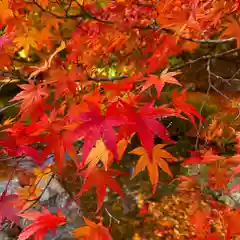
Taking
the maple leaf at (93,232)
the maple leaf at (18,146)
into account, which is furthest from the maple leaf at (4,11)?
the maple leaf at (93,232)

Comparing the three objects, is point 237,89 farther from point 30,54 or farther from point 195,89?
point 30,54

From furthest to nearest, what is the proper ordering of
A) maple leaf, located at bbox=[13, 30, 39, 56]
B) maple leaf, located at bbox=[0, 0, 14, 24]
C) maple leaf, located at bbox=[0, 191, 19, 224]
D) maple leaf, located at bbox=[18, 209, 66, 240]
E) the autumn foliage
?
maple leaf, located at bbox=[13, 30, 39, 56], maple leaf, located at bbox=[0, 0, 14, 24], maple leaf, located at bbox=[0, 191, 19, 224], maple leaf, located at bbox=[18, 209, 66, 240], the autumn foliage

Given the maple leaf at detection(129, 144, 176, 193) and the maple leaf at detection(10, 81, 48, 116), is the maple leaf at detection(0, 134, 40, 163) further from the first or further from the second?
the maple leaf at detection(129, 144, 176, 193)

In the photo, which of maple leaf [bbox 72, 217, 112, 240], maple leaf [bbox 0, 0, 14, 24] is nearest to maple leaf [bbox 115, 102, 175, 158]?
maple leaf [bbox 72, 217, 112, 240]

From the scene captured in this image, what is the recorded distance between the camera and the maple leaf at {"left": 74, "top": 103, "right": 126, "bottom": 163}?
104cm

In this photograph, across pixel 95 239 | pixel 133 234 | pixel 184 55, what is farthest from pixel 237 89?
pixel 95 239

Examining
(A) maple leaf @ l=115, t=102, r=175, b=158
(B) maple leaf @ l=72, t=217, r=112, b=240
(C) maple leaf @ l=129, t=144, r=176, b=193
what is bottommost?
(B) maple leaf @ l=72, t=217, r=112, b=240

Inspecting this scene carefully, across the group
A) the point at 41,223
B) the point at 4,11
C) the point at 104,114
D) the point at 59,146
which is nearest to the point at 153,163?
the point at 104,114

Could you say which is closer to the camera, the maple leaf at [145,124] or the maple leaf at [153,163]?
the maple leaf at [145,124]

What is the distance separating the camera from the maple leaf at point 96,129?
3.41ft

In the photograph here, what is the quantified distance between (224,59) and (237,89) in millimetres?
609

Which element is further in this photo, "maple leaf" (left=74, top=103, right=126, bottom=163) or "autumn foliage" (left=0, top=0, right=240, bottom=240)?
"autumn foliage" (left=0, top=0, right=240, bottom=240)

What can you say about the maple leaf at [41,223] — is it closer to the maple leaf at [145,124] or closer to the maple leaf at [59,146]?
the maple leaf at [59,146]

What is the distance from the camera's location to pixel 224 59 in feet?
17.6
